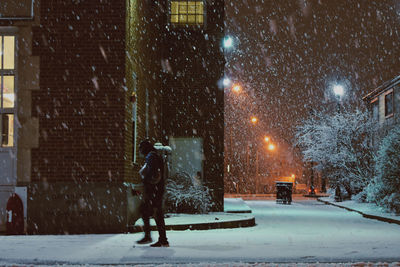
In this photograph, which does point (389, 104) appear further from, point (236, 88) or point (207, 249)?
point (207, 249)

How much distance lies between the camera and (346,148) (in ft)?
110

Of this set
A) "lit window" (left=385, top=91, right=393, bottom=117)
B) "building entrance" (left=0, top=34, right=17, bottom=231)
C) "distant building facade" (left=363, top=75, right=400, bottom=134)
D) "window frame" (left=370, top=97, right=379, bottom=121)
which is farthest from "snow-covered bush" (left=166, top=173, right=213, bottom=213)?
"window frame" (left=370, top=97, right=379, bottom=121)

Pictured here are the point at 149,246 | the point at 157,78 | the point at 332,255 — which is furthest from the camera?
the point at 157,78

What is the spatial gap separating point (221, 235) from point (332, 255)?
3563mm

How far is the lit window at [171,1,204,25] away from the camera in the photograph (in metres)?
19.2

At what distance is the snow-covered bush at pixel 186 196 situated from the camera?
1672 cm

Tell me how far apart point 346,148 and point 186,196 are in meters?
19.2

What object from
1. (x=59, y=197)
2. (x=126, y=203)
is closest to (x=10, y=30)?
(x=59, y=197)

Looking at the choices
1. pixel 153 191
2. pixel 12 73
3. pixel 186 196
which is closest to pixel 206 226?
pixel 186 196

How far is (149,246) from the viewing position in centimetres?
934

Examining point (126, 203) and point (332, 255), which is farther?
point (126, 203)

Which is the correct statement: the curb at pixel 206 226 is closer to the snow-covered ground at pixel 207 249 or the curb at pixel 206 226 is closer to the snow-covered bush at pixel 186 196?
the snow-covered ground at pixel 207 249

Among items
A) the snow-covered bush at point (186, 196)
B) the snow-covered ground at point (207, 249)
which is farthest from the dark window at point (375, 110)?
the snow-covered ground at point (207, 249)

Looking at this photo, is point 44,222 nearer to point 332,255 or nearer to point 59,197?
point 59,197
